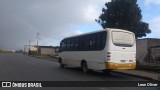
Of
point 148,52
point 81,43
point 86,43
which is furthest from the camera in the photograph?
point 148,52

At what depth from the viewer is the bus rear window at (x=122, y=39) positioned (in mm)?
20828

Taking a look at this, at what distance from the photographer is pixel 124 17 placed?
52812mm

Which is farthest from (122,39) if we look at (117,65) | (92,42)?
(92,42)

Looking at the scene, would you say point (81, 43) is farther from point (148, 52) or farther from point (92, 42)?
point (148, 52)

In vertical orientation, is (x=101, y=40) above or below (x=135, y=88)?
above

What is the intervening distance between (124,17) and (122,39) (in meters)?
32.2

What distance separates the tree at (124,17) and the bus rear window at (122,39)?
99.5ft

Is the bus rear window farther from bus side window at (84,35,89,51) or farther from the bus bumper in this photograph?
bus side window at (84,35,89,51)

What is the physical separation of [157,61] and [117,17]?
2391cm

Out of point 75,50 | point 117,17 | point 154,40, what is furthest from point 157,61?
point 117,17

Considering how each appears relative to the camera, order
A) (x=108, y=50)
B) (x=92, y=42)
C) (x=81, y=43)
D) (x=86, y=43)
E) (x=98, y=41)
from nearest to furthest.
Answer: (x=108, y=50) → (x=98, y=41) → (x=92, y=42) → (x=86, y=43) → (x=81, y=43)

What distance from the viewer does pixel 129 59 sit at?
2112 cm

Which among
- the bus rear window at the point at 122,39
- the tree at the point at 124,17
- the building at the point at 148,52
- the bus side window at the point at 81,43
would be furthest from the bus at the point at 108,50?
the tree at the point at 124,17

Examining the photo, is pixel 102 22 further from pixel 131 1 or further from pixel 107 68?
pixel 107 68
